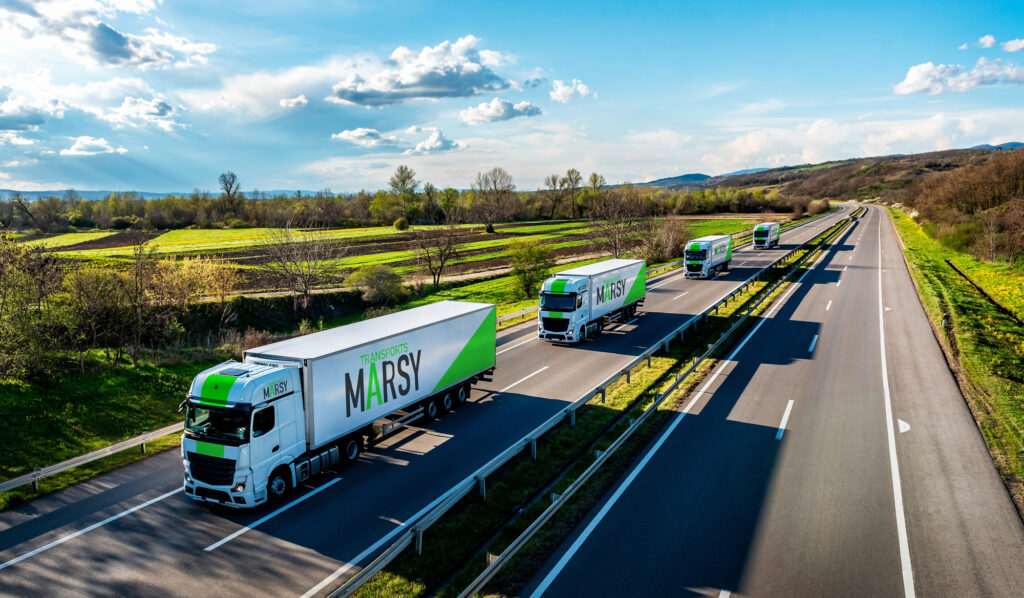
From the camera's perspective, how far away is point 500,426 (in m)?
16.8

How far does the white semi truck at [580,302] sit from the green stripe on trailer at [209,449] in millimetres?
16783

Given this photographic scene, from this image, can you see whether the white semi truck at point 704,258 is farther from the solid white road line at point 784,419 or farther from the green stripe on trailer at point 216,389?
the green stripe on trailer at point 216,389

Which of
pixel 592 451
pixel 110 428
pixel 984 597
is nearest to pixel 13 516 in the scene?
pixel 110 428

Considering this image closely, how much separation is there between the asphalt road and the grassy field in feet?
1.63

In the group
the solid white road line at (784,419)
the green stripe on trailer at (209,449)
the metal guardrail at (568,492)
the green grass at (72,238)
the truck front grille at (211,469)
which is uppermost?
the green grass at (72,238)

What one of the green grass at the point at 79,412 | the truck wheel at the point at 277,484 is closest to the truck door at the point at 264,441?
the truck wheel at the point at 277,484

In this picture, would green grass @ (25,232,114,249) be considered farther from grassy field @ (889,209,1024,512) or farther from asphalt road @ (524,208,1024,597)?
grassy field @ (889,209,1024,512)

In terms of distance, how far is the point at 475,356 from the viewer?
19.0 meters

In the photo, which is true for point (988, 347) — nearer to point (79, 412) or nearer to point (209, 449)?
point (209, 449)

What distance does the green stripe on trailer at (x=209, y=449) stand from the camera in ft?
38.8

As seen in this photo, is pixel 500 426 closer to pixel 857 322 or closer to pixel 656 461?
pixel 656 461

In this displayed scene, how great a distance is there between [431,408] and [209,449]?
6.82 m

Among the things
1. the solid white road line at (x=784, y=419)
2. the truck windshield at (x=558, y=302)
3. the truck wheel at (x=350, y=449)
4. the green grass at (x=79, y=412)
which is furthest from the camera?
the truck windshield at (x=558, y=302)

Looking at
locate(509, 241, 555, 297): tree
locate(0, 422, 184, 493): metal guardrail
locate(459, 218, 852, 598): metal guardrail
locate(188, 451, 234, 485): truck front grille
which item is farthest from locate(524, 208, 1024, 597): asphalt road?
locate(509, 241, 555, 297): tree
